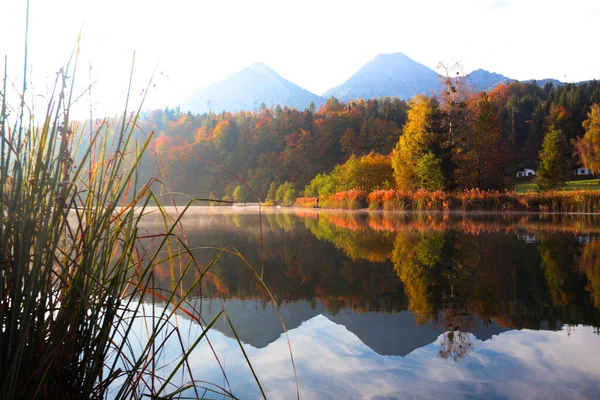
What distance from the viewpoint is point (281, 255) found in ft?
19.0

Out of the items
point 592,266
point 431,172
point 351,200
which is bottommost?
point 592,266

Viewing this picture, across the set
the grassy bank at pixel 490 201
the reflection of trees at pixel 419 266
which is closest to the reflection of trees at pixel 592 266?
the reflection of trees at pixel 419 266

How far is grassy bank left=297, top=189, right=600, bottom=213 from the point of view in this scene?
16.2 m

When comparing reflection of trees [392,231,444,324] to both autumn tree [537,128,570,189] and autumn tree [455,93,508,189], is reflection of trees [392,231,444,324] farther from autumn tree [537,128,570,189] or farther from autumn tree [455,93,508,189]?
autumn tree [537,128,570,189]

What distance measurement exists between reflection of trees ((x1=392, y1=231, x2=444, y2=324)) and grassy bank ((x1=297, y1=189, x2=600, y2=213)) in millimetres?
11097

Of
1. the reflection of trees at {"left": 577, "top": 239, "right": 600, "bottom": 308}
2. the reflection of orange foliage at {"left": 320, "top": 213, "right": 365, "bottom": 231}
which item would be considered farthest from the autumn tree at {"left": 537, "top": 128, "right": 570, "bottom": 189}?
the reflection of trees at {"left": 577, "top": 239, "right": 600, "bottom": 308}

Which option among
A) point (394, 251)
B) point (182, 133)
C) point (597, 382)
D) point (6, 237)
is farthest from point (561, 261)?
point (182, 133)

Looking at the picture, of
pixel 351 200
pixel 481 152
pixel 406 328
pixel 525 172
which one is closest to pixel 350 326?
pixel 406 328

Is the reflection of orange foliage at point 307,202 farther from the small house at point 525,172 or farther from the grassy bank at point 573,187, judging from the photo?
the small house at point 525,172

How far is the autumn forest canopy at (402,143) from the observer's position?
24828 millimetres

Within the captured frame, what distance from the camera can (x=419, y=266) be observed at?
470 centimetres

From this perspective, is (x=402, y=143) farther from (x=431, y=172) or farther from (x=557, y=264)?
(x=557, y=264)

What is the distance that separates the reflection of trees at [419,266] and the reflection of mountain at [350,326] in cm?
19

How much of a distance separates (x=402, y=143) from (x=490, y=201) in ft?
25.7
